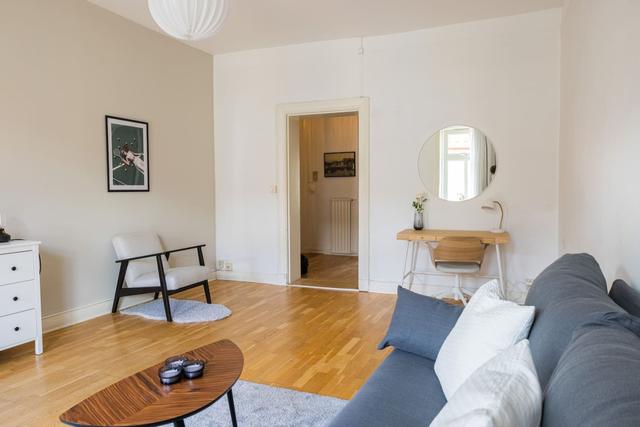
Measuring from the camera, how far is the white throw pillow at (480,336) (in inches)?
49.7

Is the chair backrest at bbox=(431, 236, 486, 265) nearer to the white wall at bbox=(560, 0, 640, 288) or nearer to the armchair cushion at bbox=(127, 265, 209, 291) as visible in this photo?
the white wall at bbox=(560, 0, 640, 288)

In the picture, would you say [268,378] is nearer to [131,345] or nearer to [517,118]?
[131,345]

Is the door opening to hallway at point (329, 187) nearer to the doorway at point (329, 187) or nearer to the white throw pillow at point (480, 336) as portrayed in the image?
the doorway at point (329, 187)

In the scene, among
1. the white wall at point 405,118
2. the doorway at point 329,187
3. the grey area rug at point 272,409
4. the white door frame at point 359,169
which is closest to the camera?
the grey area rug at point 272,409

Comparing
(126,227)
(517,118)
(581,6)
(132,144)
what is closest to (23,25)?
(132,144)

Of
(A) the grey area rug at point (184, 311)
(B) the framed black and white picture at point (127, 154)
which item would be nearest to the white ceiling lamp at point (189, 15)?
(B) the framed black and white picture at point (127, 154)

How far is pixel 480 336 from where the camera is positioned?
132cm

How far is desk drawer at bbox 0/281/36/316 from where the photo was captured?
281cm

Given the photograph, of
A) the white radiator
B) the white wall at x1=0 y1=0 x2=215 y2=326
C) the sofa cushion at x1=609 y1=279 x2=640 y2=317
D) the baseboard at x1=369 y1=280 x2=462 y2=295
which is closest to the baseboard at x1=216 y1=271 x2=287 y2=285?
the white wall at x1=0 y1=0 x2=215 y2=326

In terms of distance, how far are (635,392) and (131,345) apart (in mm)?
3248

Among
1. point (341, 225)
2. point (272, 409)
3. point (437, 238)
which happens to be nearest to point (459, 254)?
point (437, 238)

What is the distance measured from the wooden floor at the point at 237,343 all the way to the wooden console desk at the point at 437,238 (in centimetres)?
53

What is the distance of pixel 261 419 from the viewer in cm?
209

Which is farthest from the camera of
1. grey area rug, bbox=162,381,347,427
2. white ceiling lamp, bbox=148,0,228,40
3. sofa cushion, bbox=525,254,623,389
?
white ceiling lamp, bbox=148,0,228,40
